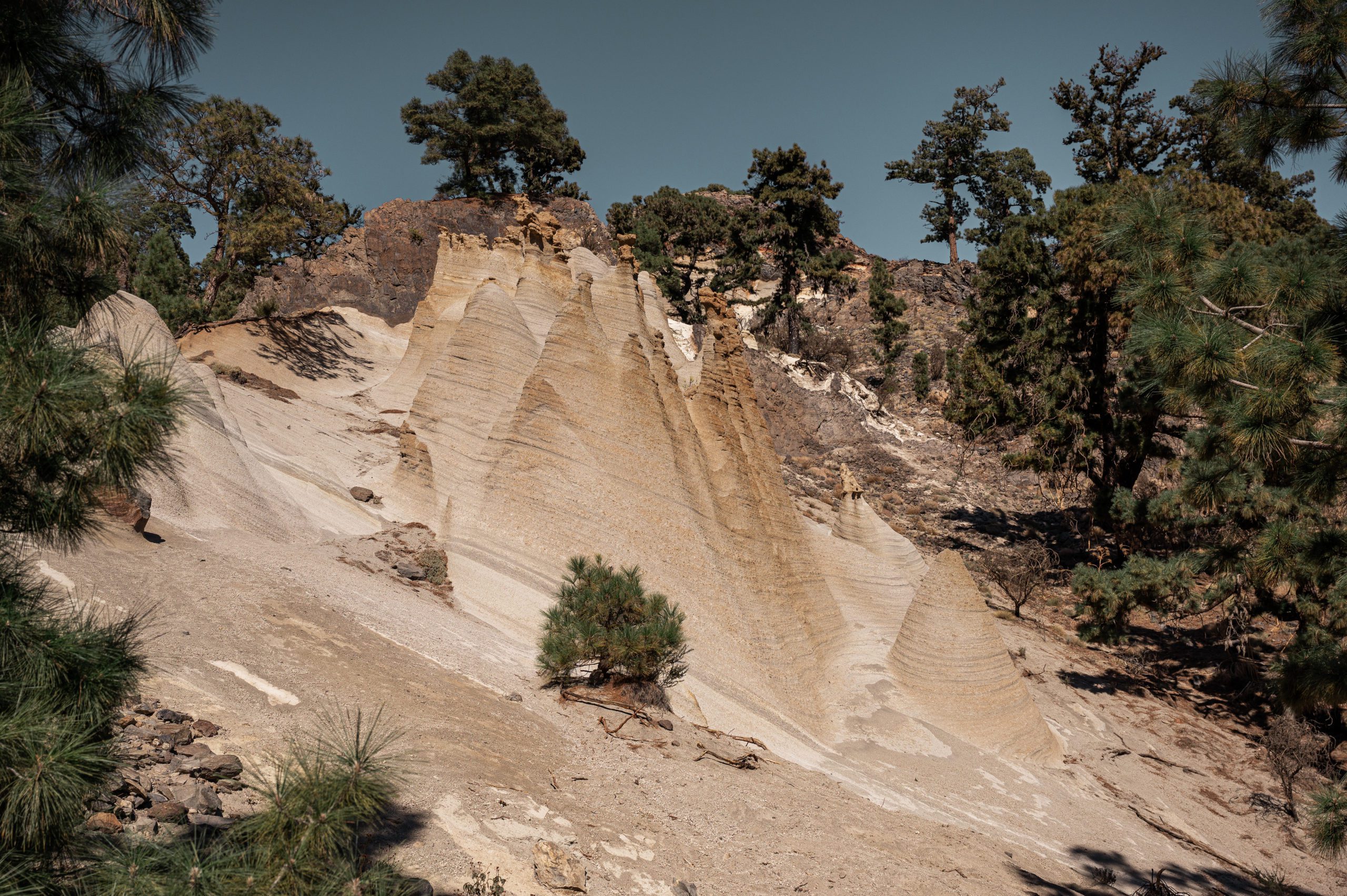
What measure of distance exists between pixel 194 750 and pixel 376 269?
84.6 ft

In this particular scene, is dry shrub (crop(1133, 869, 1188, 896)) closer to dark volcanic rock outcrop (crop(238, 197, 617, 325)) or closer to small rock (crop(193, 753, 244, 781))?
small rock (crop(193, 753, 244, 781))

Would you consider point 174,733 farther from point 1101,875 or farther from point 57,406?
point 1101,875

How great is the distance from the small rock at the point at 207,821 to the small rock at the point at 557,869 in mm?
1789

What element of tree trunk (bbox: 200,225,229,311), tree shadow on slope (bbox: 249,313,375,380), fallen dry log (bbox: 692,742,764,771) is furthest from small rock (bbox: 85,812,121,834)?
tree trunk (bbox: 200,225,229,311)

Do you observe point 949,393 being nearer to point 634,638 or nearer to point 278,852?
point 634,638

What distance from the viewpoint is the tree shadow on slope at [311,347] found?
823 inches

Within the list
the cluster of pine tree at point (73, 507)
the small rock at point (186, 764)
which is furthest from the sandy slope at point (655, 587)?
the cluster of pine tree at point (73, 507)

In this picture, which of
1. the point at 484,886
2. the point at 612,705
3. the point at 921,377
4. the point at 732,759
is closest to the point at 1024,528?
the point at 921,377

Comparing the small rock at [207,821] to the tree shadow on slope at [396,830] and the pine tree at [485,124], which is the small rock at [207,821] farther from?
the pine tree at [485,124]

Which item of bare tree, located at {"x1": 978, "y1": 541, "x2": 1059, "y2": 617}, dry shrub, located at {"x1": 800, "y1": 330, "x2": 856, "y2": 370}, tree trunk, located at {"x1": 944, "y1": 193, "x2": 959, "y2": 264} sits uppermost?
tree trunk, located at {"x1": 944, "y1": 193, "x2": 959, "y2": 264}

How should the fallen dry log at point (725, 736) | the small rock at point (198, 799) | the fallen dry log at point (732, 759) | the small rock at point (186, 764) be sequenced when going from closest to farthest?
the small rock at point (198, 799)
the small rock at point (186, 764)
the fallen dry log at point (732, 759)
the fallen dry log at point (725, 736)

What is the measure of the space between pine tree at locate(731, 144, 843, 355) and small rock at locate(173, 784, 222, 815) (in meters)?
32.1

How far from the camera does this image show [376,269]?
28.6 metres

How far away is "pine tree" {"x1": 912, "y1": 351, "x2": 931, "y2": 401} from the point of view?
113ft
